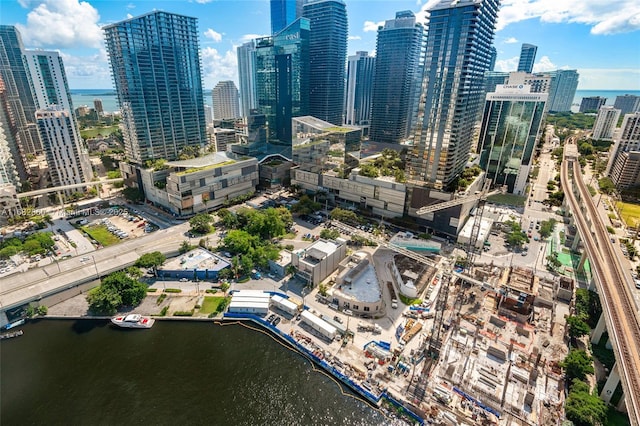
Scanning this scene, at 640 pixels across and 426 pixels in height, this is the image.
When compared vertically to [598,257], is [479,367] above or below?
below

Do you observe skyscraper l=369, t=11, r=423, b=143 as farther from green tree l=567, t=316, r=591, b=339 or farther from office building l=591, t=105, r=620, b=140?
green tree l=567, t=316, r=591, b=339

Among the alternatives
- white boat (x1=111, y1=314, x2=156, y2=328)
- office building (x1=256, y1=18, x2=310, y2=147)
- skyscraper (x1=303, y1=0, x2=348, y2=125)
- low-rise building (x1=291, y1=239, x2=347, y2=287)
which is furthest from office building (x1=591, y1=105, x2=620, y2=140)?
white boat (x1=111, y1=314, x2=156, y2=328)

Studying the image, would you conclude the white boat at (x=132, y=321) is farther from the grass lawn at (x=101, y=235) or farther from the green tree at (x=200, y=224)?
the grass lawn at (x=101, y=235)

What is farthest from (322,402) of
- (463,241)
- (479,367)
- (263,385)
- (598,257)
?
(598,257)

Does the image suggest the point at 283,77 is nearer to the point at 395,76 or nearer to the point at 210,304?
the point at 395,76

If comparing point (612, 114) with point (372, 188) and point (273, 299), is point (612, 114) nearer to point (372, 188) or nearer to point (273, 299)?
point (372, 188)

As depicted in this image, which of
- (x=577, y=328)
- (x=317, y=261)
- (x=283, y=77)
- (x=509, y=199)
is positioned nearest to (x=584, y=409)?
(x=577, y=328)
